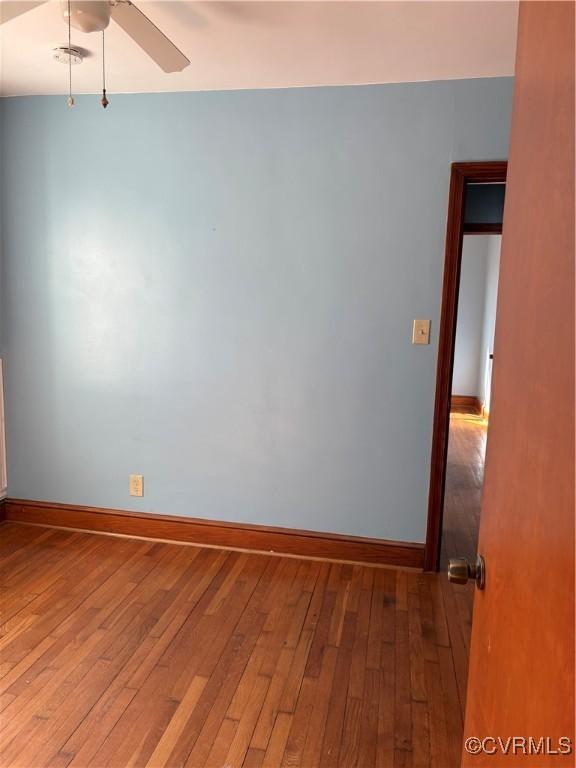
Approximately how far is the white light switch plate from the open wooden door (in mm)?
1735

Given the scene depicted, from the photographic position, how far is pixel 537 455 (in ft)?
2.19

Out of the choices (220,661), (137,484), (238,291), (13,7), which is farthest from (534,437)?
(137,484)

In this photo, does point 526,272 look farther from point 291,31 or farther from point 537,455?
point 291,31

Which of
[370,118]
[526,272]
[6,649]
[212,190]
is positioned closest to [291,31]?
[370,118]

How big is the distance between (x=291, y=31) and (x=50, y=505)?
2.73 meters

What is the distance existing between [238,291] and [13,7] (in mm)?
1552

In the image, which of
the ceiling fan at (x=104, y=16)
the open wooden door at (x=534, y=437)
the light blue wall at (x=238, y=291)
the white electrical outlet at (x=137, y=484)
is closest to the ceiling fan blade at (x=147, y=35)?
the ceiling fan at (x=104, y=16)

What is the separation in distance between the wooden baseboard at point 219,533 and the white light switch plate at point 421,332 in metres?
1.04

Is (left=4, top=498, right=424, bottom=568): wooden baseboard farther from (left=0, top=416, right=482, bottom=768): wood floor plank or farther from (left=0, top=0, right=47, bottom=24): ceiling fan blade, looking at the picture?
(left=0, top=0, right=47, bottom=24): ceiling fan blade

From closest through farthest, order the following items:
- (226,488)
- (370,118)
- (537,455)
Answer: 1. (537,455)
2. (370,118)
3. (226,488)

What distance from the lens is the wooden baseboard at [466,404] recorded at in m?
7.16

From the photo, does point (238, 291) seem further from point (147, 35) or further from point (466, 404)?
point (466, 404)

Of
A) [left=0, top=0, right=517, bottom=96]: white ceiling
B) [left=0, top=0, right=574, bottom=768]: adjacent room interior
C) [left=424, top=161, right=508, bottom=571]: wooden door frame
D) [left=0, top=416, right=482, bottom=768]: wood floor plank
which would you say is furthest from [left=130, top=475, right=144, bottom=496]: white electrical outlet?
[left=0, top=0, right=517, bottom=96]: white ceiling

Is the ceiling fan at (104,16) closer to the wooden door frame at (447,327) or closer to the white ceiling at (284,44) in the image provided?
the white ceiling at (284,44)
